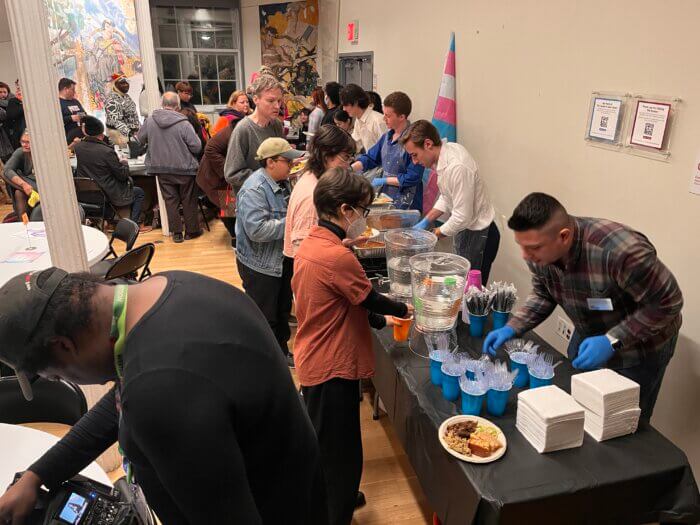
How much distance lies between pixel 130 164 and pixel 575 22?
5.11m

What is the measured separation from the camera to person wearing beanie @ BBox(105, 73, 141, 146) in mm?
6625

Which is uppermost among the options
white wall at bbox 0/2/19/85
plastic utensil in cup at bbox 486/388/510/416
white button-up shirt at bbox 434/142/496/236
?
white wall at bbox 0/2/19/85

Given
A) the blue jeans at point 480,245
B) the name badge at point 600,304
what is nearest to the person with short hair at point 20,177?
the blue jeans at point 480,245

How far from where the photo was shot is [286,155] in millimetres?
2746

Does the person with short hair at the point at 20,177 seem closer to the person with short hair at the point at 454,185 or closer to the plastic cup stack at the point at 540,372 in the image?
the person with short hair at the point at 454,185

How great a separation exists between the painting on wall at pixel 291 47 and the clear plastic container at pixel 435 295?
7.96m

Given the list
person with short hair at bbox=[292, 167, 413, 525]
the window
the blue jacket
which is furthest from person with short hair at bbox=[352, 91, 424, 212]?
the window

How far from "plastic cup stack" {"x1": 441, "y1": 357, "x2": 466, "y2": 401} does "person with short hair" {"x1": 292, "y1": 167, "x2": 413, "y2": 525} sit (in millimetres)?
281

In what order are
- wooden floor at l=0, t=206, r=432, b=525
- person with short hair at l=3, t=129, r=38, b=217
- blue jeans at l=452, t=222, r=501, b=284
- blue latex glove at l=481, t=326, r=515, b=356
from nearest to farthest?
1. blue latex glove at l=481, t=326, r=515, b=356
2. wooden floor at l=0, t=206, r=432, b=525
3. blue jeans at l=452, t=222, r=501, b=284
4. person with short hair at l=3, t=129, r=38, b=217

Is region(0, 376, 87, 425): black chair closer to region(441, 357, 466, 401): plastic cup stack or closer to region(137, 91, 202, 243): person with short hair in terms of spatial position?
region(441, 357, 466, 401): plastic cup stack

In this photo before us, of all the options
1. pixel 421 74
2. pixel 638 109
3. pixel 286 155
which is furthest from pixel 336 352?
pixel 421 74

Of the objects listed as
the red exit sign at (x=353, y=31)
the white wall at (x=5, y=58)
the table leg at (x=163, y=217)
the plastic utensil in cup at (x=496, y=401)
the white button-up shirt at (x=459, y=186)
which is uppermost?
the red exit sign at (x=353, y=31)

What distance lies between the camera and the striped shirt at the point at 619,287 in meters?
1.71

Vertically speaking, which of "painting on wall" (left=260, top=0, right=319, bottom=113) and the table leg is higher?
"painting on wall" (left=260, top=0, right=319, bottom=113)
